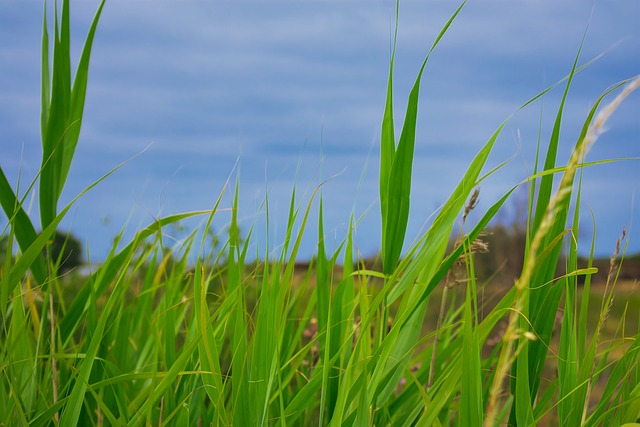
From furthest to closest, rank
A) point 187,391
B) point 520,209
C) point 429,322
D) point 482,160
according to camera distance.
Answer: point 429,322 → point 520,209 → point 187,391 → point 482,160

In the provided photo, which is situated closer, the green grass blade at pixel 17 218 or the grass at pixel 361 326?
the grass at pixel 361 326

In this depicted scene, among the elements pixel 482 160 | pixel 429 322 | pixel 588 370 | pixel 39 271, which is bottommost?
pixel 429 322

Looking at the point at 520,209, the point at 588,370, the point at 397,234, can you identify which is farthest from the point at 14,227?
the point at 520,209

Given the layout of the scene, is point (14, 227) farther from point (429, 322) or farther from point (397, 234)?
point (429, 322)

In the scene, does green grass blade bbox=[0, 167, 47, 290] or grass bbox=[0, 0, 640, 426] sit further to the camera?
green grass blade bbox=[0, 167, 47, 290]

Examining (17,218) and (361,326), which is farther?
(17,218)

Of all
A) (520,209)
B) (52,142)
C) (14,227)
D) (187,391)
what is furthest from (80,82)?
(520,209)

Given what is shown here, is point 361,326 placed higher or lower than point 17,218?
lower

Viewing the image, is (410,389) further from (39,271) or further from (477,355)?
(39,271)

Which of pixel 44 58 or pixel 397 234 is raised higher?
pixel 44 58

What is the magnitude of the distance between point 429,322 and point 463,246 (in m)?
9.18

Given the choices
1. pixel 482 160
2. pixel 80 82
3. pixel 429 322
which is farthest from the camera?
pixel 429 322

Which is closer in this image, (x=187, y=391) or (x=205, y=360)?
(x=205, y=360)

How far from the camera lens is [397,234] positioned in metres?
1.40
